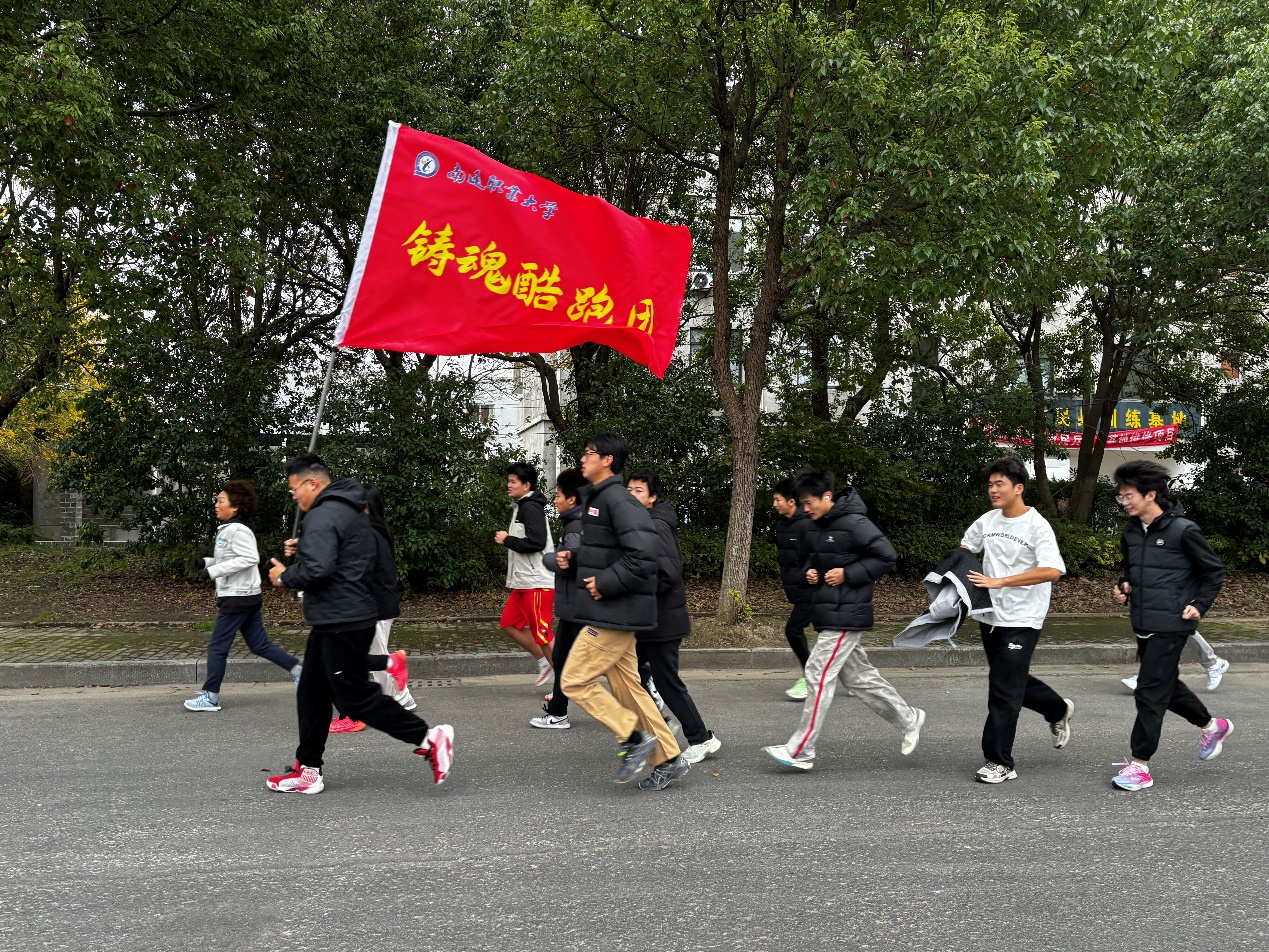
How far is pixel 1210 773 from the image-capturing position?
18.6 ft

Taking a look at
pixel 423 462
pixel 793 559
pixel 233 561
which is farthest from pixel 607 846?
pixel 423 462

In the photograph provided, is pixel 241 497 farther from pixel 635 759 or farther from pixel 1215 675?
pixel 1215 675

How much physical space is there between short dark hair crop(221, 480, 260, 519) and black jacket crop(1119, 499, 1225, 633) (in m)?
5.66

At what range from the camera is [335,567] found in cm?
495

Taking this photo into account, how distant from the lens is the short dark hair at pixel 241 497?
7.11 meters

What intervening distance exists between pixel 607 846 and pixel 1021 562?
8.79ft

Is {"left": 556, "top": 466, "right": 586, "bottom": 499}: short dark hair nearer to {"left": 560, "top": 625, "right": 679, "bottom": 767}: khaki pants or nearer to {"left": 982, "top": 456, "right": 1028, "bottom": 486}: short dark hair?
{"left": 560, "top": 625, "right": 679, "bottom": 767}: khaki pants

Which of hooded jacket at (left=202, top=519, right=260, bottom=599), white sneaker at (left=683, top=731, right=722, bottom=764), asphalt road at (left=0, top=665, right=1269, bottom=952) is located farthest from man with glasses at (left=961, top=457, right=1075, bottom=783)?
hooded jacket at (left=202, top=519, right=260, bottom=599)

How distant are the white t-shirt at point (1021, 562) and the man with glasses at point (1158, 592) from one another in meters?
0.47

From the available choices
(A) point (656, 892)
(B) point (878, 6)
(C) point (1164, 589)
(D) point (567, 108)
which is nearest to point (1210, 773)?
(C) point (1164, 589)

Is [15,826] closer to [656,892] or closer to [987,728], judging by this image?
[656,892]

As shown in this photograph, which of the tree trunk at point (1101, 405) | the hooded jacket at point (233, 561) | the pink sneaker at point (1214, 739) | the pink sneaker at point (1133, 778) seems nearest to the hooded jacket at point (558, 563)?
the hooded jacket at point (233, 561)

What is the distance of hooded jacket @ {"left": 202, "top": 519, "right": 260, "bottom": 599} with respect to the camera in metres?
6.99

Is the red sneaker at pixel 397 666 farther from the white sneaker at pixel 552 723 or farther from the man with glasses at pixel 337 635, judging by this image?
the man with glasses at pixel 337 635
